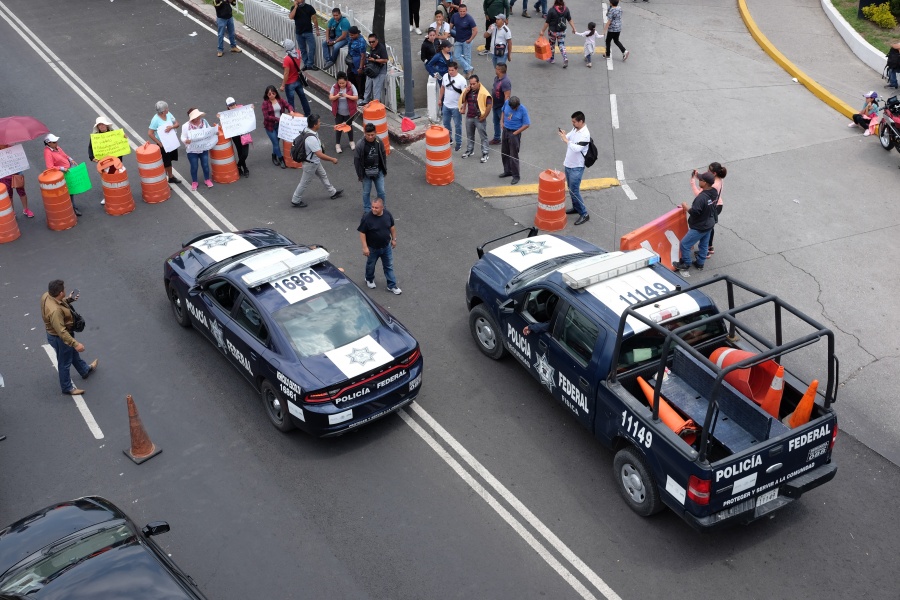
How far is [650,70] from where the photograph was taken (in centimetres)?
2172

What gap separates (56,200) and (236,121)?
3.29 metres

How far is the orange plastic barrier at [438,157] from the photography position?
52.6 feet

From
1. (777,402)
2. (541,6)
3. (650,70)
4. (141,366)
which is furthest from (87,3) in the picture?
(777,402)

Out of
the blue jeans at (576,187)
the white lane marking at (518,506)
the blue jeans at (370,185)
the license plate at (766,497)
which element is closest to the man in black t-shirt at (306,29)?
the blue jeans at (370,185)

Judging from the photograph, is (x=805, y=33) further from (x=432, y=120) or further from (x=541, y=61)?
(x=432, y=120)

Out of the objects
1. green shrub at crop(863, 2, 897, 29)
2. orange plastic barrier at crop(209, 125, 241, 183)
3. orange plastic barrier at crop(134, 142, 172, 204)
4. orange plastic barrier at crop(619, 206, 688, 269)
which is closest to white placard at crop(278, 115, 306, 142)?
orange plastic barrier at crop(209, 125, 241, 183)

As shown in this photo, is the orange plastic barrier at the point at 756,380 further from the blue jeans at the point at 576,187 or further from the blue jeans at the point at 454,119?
the blue jeans at the point at 454,119

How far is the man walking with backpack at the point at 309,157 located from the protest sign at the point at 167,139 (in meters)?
2.18

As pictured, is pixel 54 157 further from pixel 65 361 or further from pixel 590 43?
pixel 590 43

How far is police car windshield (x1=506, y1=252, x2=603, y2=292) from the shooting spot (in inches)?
436

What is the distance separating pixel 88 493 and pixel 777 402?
7.23 m

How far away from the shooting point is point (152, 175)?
15641 millimetres

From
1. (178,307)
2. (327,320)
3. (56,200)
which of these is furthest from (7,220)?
(327,320)

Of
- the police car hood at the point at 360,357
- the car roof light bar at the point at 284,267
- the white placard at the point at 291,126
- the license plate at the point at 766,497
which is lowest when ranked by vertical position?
the license plate at the point at 766,497
